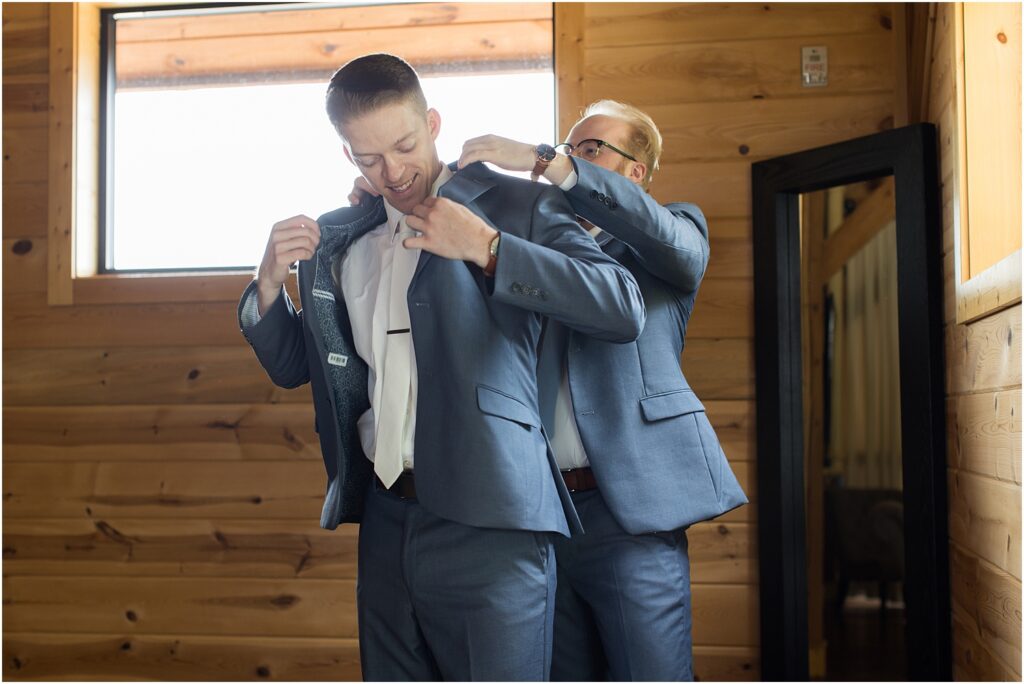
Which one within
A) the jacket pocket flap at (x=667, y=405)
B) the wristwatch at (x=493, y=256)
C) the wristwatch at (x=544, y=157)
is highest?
the wristwatch at (x=544, y=157)

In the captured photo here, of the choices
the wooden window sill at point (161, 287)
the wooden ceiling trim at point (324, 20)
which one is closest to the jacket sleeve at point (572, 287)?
the wooden window sill at point (161, 287)

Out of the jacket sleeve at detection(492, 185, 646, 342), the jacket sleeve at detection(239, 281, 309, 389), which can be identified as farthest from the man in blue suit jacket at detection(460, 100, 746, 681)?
the jacket sleeve at detection(239, 281, 309, 389)

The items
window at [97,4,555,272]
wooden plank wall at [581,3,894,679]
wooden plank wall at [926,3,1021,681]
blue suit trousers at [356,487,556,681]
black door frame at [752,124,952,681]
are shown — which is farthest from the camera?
window at [97,4,555,272]

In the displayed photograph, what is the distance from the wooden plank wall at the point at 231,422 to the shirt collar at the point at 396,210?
130cm

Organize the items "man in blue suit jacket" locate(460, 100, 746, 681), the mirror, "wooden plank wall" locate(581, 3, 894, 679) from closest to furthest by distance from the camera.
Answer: "man in blue suit jacket" locate(460, 100, 746, 681) → "wooden plank wall" locate(581, 3, 894, 679) → the mirror

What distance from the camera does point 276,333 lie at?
1544mm

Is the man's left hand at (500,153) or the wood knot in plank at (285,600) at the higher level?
the man's left hand at (500,153)

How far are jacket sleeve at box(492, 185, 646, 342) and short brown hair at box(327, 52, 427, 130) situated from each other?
29 cm

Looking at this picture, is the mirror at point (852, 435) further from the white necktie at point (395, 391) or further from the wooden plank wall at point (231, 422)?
the white necktie at point (395, 391)

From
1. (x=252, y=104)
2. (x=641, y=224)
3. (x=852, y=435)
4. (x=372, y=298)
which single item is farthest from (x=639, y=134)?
(x=852, y=435)

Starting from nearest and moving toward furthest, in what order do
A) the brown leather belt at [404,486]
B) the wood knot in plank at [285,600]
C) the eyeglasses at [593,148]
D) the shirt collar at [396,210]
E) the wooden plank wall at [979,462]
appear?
the brown leather belt at [404,486] → the shirt collar at [396,210] → the wooden plank wall at [979,462] → the eyeglasses at [593,148] → the wood knot in plank at [285,600]

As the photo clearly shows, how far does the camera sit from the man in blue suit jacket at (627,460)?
5.22 feet

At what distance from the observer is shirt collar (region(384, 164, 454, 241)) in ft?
4.88

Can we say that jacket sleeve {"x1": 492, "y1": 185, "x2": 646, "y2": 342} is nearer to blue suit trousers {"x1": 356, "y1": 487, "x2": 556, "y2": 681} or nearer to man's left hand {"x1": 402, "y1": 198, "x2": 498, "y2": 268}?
man's left hand {"x1": 402, "y1": 198, "x2": 498, "y2": 268}
